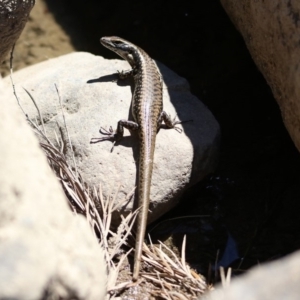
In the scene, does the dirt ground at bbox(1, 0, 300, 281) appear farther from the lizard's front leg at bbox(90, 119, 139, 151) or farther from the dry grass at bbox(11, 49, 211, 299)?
the lizard's front leg at bbox(90, 119, 139, 151)

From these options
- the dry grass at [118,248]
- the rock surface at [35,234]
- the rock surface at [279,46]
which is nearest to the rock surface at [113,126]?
the dry grass at [118,248]

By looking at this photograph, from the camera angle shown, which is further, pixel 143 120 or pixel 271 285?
pixel 143 120

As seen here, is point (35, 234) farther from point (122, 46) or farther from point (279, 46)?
point (122, 46)

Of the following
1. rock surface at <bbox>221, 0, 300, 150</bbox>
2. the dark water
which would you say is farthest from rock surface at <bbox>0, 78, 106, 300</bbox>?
rock surface at <bbox>221, 0, 300, 150</bbox>

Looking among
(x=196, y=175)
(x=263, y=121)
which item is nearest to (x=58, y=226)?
(x=196, y=175)

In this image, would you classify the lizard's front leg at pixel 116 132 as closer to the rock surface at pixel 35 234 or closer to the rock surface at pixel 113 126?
the rock surface at pixel 113 126

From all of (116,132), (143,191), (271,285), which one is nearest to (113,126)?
(116,132)
